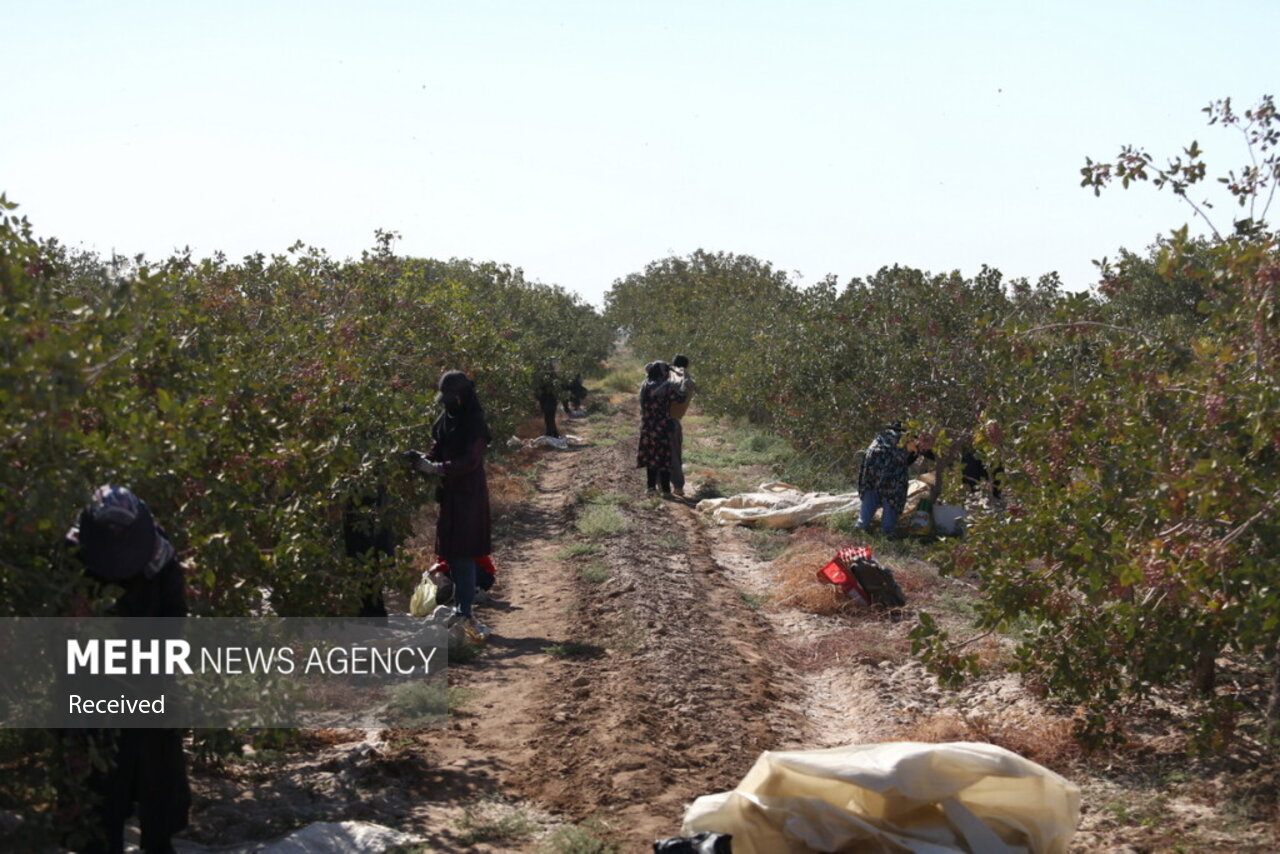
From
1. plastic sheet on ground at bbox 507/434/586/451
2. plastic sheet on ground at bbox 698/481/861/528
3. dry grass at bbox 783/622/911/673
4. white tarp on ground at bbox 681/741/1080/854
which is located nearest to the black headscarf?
dry grass at bbox 783/622/911/673

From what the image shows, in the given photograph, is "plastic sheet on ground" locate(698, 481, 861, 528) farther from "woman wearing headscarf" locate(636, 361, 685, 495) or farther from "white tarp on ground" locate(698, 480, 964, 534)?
"woman wearing headscarf" locate(636, 361, 685, 495)

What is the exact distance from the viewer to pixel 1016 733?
21.1ft

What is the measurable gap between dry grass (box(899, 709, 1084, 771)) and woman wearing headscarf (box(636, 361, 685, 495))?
8.50m

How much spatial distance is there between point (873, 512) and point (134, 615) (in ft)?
31.4

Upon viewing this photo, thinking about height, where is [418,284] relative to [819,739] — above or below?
above

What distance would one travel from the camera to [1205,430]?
5.09m

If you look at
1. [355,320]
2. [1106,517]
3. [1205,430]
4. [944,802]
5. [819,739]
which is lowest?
[819,739]

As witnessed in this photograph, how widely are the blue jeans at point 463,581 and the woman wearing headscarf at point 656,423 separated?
6.54 metres

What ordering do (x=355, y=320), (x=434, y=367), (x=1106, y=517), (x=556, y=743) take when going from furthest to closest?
(x=434, y=367), (x=355, y=320), (x=556, y=743), (x=1106, y=517)

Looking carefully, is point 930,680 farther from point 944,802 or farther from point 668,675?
point 944,802

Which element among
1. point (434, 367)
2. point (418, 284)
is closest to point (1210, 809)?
point (434, 367)

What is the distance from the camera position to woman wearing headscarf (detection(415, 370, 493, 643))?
8.48m

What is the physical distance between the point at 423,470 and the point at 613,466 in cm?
1111

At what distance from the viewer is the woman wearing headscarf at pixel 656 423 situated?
1518 cm
